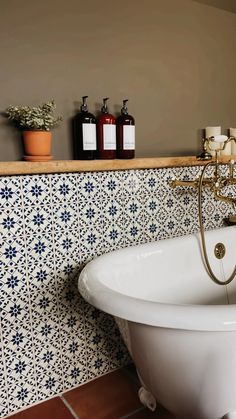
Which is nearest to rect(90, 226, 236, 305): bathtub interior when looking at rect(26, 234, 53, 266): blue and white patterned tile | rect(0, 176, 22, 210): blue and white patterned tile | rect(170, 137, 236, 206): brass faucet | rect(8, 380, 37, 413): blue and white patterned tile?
rect(170, 137, 236, 206): brass faucet

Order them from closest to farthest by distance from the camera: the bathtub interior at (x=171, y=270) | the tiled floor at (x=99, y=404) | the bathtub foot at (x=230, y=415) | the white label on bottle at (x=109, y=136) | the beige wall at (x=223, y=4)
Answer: the bathtub foot at (x=230, y=415) < the bathtub interior at (x=171, y=270) < the tiled floor at (x=99, y=404) < the white label on bottle at (x=109, y=136) < the beige wall at (x=223, y=4)

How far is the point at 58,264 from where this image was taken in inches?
57.7

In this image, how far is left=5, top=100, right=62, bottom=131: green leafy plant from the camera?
1356 mm

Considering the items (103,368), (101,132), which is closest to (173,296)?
(103,368)

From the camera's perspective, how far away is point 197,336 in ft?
2.94

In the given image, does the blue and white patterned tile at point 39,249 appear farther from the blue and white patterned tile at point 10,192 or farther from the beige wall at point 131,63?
the beige wall at point 131,63

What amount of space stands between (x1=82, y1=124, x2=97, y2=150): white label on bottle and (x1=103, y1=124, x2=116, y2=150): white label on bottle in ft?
0.20

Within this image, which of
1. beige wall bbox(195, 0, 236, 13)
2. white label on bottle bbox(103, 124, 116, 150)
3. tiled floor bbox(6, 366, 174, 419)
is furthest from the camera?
beige wall bbox(195, 0, 236, 13)

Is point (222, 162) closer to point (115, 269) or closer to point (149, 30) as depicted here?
point (149, 30)

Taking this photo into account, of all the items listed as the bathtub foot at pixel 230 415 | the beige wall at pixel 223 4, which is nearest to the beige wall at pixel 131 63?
the beige wall at pixel 223 4

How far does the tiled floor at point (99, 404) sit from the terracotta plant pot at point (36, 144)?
1044 mm

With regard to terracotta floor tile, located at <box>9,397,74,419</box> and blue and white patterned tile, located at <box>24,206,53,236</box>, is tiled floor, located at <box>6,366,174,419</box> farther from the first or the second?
blue and white patterned tile, located at <box>24,206,53,236</box>

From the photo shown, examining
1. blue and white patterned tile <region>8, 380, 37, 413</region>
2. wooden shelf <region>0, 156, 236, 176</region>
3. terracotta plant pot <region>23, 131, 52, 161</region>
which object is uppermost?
terracotta plant pot <region>23, 131, 52, 161</region>

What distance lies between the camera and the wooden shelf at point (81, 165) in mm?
1311
